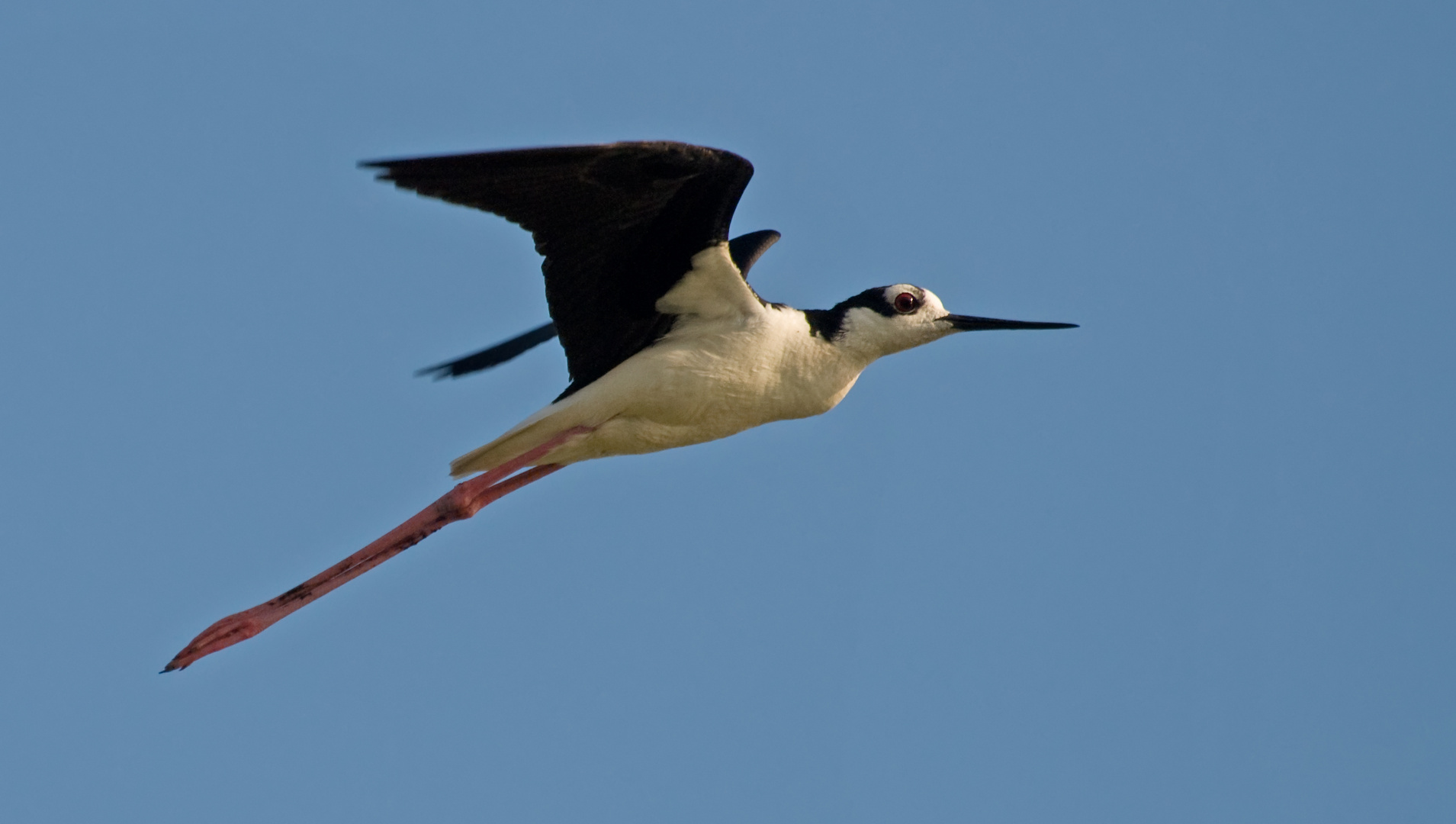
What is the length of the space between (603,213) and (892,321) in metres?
1.59

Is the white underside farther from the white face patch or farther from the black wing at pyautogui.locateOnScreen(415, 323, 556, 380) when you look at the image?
the black wing at pyautogui.locateOnScreen(415, 323, 556, 380)

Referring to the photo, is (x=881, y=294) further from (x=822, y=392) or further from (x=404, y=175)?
(x=404, y=175)

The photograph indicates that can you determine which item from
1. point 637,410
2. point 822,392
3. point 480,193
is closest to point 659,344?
point 637,410

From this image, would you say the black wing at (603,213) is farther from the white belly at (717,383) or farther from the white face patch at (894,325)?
the white face patch at (894,325)

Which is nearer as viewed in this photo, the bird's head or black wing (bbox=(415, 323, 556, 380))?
the bird's head

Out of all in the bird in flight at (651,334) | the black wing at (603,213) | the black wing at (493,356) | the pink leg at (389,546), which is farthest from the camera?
the black wing at (493,356)

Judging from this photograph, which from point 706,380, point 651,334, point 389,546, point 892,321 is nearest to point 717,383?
point 706,380

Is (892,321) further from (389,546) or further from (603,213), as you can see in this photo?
(389,546)

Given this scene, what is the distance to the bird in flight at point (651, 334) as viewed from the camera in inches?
263

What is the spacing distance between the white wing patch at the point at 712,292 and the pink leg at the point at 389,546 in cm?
71

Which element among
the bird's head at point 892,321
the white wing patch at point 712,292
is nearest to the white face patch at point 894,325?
the bird's head at point 892,321

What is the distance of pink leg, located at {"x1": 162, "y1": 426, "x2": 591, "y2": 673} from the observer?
7279 mm

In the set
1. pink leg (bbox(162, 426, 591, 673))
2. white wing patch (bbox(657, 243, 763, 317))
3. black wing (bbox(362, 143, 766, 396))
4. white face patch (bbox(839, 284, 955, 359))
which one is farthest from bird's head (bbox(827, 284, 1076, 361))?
pink leg (bbox(162, 426, 591, 673))

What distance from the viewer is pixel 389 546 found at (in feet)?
25.1
